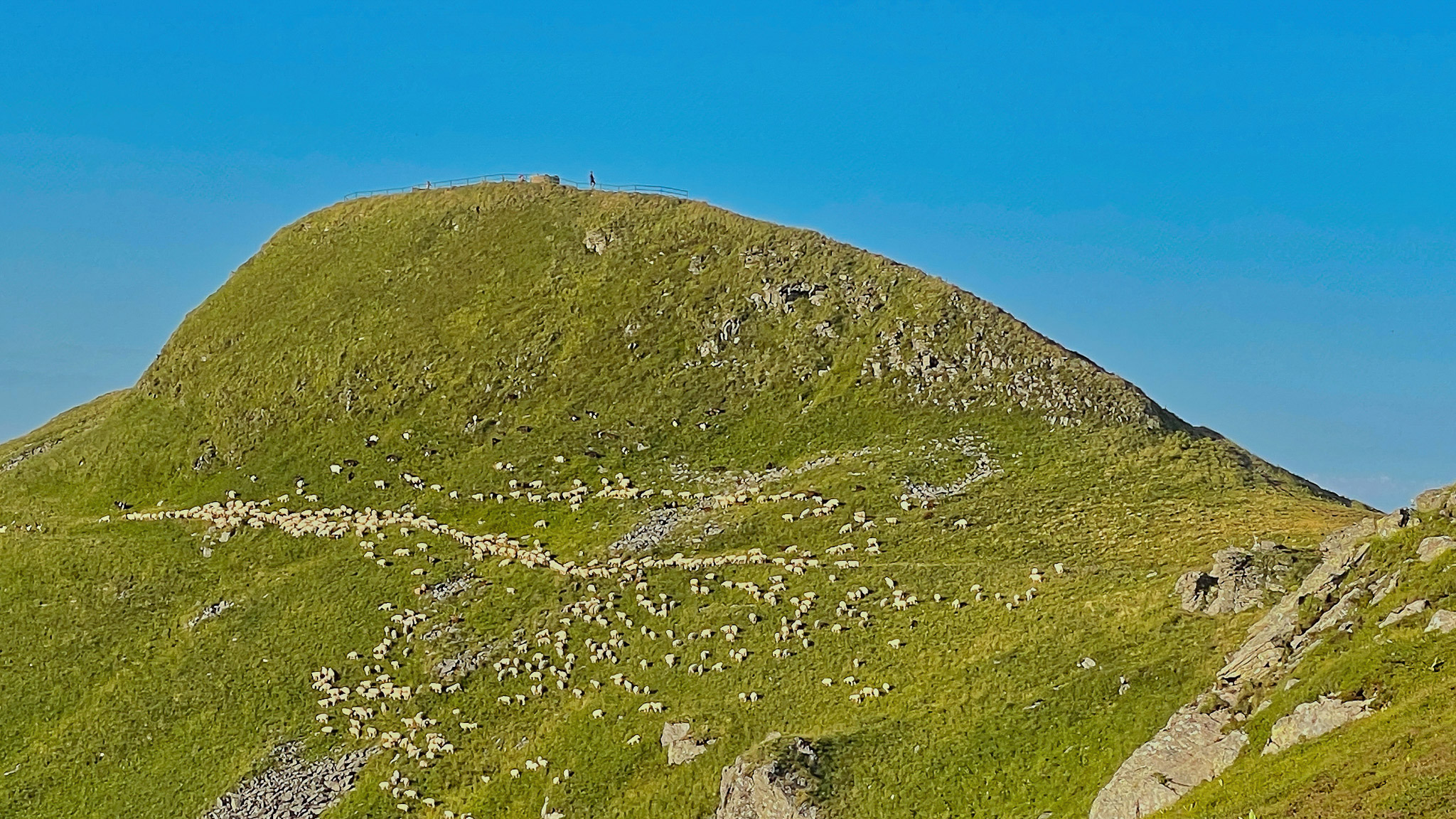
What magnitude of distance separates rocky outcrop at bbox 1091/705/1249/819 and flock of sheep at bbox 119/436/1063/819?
16485 mm

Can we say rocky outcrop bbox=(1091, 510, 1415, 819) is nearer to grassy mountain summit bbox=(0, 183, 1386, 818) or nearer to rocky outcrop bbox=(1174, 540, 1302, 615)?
rocky outcrop bbox=(1174, 540, 1302, 615)

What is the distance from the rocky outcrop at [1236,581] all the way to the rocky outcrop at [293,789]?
45.3 metres

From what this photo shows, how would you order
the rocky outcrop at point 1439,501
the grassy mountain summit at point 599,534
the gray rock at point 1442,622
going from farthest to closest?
the grassy mountain summit at point 599,534 < the rocky outcrop at point 1439,501 < the gray rock at point 1442,622

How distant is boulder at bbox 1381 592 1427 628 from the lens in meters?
43.6

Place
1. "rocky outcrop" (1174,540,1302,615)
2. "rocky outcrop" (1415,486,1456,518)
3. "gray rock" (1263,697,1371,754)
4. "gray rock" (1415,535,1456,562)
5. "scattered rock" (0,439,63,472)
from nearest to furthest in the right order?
"gray rock" (1263,697,1371,754) → "gray rock" (1415,535,1456,562) → "rocky outcrop" (1415,486,1456,518) → "rocky outcrop" (1174,540,1302,615) → "scattered rock" (0,439,63,472)

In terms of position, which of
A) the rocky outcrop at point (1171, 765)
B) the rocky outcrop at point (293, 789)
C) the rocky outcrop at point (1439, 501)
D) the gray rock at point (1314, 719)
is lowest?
the rocky outcrop at point (293, 789)

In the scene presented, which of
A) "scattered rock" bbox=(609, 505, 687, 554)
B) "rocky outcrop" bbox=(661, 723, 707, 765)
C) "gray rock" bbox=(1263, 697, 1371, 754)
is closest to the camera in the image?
"gray rock" bbox=(1263, 697, 1371, 754)

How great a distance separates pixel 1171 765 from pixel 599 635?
36.1 m

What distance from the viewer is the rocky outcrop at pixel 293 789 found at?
62.4m

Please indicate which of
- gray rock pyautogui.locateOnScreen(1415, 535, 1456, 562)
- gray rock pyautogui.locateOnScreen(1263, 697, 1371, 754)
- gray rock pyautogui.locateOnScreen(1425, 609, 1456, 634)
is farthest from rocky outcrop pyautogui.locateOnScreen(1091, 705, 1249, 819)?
gray rock pyautogui.locateOnScreen(1415, 535, 1456, 562)

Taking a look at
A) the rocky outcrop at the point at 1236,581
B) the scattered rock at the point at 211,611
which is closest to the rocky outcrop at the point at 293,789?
the scattered rock at the point at 211,611

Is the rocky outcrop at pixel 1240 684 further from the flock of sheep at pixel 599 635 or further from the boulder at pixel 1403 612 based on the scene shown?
the flock of sheep at pixel 599 635

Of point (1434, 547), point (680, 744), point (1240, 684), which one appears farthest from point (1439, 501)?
point (680, 744)

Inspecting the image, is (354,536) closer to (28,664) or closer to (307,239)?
(28,664)
